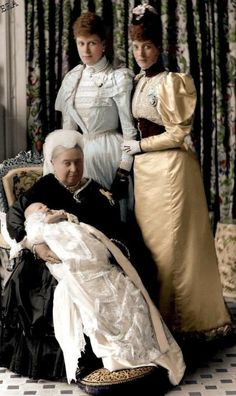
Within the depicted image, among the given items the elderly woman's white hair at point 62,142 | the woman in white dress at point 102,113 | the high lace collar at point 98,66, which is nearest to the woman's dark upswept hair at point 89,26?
the woman in white dress at point 102,113

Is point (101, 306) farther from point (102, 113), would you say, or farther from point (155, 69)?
point (155, 69)

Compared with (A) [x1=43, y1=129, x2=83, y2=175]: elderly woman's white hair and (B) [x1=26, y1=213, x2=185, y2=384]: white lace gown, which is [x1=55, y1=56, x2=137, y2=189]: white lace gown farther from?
(B) [x1=26, y1=213, x2=185, y2=384]: white lace gown

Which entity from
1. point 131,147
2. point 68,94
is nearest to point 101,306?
point 131,147

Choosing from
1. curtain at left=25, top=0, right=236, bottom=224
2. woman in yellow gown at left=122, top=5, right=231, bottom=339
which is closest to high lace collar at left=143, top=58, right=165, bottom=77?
woman in yellow gown at left=122, top=5, right=231, bottom=339

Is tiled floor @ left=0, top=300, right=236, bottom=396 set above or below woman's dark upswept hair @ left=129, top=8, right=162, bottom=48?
below

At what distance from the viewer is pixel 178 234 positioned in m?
3.98

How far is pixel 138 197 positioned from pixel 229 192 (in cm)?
161

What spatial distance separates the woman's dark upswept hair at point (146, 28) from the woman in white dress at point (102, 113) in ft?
0.60

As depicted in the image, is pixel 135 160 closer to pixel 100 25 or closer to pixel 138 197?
pixel 138 197

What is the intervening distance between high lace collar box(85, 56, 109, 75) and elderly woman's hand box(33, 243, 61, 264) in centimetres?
99

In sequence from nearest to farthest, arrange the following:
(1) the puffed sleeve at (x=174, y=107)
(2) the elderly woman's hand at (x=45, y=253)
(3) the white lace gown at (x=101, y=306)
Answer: (3) the white lace gown at (x=101, y=306), (2) the elderly woman's hand at (x=45, y=253), (1) the puffed sleeve at (x=174, y=107)

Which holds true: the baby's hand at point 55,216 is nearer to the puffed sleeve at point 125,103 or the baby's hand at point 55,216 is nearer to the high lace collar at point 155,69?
the puffed sleeve at point 125,103

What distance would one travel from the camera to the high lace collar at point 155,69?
156 inches

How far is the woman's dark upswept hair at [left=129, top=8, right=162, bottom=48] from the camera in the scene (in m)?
3.88
